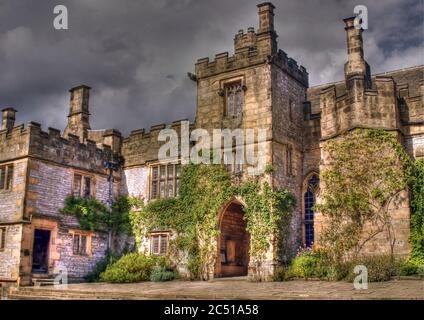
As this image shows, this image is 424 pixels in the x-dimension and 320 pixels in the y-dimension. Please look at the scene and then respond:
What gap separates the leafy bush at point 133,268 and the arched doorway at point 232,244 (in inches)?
91.0

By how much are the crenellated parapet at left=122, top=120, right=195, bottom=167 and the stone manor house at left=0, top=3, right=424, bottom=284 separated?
0.09m

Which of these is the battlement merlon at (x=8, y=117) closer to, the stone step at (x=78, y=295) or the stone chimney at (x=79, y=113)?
the stone chimney at (x=79, y=113)

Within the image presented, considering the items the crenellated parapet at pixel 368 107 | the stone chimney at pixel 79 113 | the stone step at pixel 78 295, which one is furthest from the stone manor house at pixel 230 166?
the stone chimney at pixel 79 113

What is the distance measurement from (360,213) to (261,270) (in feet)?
13.5

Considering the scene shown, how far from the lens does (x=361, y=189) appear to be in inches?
690

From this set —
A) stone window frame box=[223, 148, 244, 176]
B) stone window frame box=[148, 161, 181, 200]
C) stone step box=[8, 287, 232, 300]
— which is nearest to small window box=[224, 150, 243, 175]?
stone window frame box=[223, 148, 244, 176]

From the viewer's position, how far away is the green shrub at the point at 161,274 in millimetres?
20462

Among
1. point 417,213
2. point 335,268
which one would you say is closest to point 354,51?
point 417,213

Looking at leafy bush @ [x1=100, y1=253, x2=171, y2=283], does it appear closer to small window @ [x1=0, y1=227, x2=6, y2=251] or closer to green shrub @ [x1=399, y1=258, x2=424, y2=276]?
small window @ [x1=0, y1=227, x2=6, y2=251]

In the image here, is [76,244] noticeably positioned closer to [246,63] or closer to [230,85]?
[230,85]

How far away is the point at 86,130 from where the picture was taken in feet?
83.0

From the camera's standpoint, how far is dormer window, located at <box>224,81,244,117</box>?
2112cm
